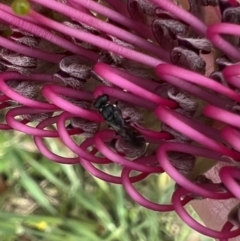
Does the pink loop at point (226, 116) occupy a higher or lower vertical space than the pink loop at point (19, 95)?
higher

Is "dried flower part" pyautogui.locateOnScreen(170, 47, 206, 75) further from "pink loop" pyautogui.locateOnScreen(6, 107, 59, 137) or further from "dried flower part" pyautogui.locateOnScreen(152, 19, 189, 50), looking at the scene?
"pink loop" pyautogui.locateOnScreen(6, 107, 59, 137)

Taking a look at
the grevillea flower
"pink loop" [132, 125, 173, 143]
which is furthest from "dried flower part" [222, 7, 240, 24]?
"pink loop" [132, 125, 173, 143]

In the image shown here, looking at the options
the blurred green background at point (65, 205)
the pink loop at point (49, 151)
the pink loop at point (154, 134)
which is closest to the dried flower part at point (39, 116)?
the pink loop at point (49, 151)

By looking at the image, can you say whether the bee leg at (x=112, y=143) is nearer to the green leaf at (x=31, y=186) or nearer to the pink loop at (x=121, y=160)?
the pink loop at (x=121, y=160)

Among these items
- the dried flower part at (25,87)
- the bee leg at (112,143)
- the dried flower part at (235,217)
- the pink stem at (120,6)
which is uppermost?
the pink stem at (120,6)

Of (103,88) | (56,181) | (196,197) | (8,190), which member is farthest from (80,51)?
(8,190)

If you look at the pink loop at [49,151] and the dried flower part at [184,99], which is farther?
the pink loop at [49,151]

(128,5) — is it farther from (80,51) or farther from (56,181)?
(56,181)
